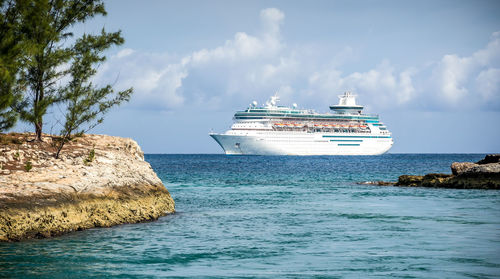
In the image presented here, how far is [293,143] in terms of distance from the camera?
4353 inches

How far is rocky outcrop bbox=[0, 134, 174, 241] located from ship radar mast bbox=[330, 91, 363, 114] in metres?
110

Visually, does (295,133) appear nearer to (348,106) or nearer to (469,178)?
(348,106)

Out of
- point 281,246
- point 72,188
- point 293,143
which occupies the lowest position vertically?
point 281,246

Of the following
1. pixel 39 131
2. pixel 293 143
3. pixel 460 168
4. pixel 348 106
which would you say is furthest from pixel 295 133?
pixel 39 131

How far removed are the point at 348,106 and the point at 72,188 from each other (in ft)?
376

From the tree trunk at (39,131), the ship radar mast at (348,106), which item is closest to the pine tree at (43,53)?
the tree trunk at (39,131)

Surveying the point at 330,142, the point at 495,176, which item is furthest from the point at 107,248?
the point at 330,142

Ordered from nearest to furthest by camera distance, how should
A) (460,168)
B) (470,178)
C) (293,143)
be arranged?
1. (470,178)
2. (460,168)
3. (293,143)

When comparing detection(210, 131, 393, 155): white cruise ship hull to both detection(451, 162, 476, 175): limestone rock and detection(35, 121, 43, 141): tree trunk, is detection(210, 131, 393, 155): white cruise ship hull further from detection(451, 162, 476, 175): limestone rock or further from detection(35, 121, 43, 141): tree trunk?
detection(35, 121, 43, 141): tree trunk

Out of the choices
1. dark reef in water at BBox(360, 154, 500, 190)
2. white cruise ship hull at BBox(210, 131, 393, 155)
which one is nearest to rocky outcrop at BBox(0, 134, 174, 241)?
dark reef in water at BBox(360, 154, 500, 190)

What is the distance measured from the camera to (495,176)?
30.7 meters

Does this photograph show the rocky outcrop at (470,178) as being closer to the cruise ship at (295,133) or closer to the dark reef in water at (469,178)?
the dark reef in water at (469,178)

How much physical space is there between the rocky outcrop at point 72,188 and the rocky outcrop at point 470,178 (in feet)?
62.1

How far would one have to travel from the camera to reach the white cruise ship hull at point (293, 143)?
108 m
